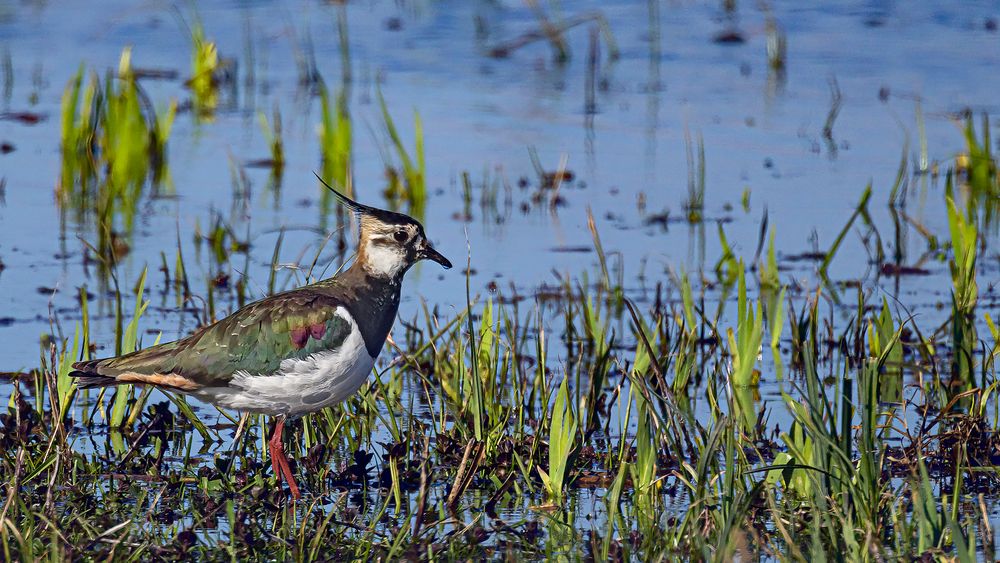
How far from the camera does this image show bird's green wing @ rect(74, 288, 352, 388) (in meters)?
5.21

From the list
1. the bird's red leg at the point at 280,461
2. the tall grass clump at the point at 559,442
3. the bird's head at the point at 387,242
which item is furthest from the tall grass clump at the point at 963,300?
the bird's red leg at the point at 280,461

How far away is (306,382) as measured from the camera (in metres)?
5.15

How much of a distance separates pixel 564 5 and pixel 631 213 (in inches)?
248

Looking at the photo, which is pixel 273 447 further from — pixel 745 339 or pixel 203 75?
pixel 203 75

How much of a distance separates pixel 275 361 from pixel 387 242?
2.21 ft

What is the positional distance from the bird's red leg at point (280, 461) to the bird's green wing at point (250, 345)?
26 centimetres

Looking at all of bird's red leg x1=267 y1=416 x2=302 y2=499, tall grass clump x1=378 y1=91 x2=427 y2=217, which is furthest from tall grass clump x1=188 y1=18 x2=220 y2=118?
bird's red leg x1=267 y1=416 x2=302 y2=499

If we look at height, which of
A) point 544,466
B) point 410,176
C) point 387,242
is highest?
point 387,242

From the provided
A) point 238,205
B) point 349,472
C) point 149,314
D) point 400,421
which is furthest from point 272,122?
point 349,472

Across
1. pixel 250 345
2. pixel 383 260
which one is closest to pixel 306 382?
pixel 250 345

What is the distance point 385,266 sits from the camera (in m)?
5.59

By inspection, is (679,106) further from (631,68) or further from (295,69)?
(295,69)

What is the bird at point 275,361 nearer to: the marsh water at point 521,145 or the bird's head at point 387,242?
the bird's head at point 387,242

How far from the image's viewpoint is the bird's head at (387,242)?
18.3 feet
